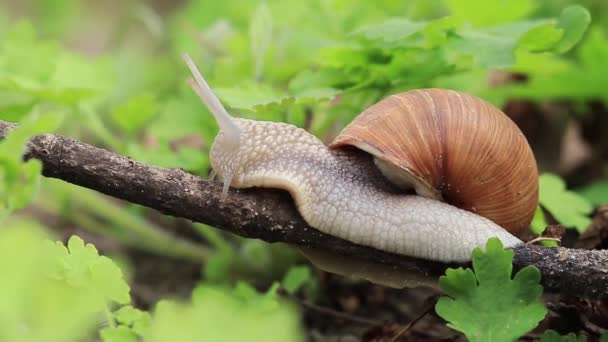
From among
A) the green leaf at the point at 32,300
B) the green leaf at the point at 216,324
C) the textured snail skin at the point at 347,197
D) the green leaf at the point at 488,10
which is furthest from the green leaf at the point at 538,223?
the green leaf at the point at 32,300

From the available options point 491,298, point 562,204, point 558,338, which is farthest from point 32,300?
point 562,204

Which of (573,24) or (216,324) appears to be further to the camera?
(573,24)

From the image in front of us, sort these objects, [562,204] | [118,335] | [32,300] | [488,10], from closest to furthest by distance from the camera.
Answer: [32,300]
[118,335]
[562,204]
[488,10]

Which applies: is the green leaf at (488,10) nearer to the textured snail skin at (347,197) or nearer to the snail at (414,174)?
the snail at (414,174)

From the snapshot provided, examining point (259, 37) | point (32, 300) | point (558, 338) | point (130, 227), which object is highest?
point (259, 37)

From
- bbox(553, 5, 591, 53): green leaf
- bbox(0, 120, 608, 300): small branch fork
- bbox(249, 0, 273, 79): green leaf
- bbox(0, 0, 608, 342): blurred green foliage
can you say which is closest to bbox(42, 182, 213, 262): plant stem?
bbox(0, 0, 608, 342): blurred green foliage

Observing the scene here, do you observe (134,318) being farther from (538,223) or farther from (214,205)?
(538,223)

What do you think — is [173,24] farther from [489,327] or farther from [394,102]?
[489,327]
